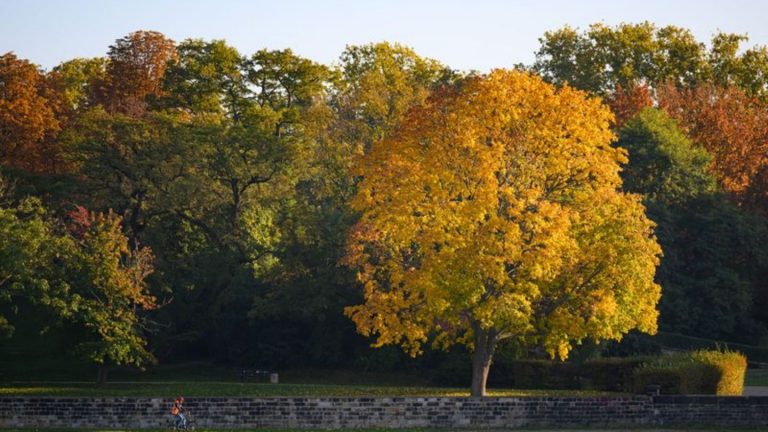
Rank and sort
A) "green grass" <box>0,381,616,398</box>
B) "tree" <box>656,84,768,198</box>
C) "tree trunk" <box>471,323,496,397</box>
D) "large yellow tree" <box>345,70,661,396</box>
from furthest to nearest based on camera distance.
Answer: "tree" <box>656,84,768,198</box> < "green grass" <box>0,381,616,398</box> < "tree trunk" <box>471,323,496,397</box> < "large yellow tree" <box>345,70,661,396</box>

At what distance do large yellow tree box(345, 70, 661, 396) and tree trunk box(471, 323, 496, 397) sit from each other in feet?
0.16

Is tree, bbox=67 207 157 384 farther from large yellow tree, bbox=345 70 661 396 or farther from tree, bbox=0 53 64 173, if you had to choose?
tree, bbox=0 53 64 173

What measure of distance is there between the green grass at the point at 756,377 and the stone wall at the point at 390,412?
17385 mm

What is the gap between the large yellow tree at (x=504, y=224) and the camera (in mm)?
45500

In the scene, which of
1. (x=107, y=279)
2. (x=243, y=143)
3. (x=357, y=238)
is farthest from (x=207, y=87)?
(x=357, y=238)

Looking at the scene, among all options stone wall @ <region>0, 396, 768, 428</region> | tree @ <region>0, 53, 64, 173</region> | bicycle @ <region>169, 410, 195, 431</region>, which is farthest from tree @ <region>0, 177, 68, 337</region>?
tree @ <region>0, 53, 64, 173</region>

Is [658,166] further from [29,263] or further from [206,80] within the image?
[29,263]

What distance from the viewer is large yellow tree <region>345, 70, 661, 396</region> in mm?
45500

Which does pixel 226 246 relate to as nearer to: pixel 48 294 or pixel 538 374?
pixel 48 294

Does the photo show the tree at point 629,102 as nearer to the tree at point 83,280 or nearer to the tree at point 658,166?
the tree at point 658,166

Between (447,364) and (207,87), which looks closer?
(447,364)

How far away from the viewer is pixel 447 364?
58719mm

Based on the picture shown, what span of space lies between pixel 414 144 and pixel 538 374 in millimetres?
13587

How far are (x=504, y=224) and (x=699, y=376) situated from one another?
1003 cm
